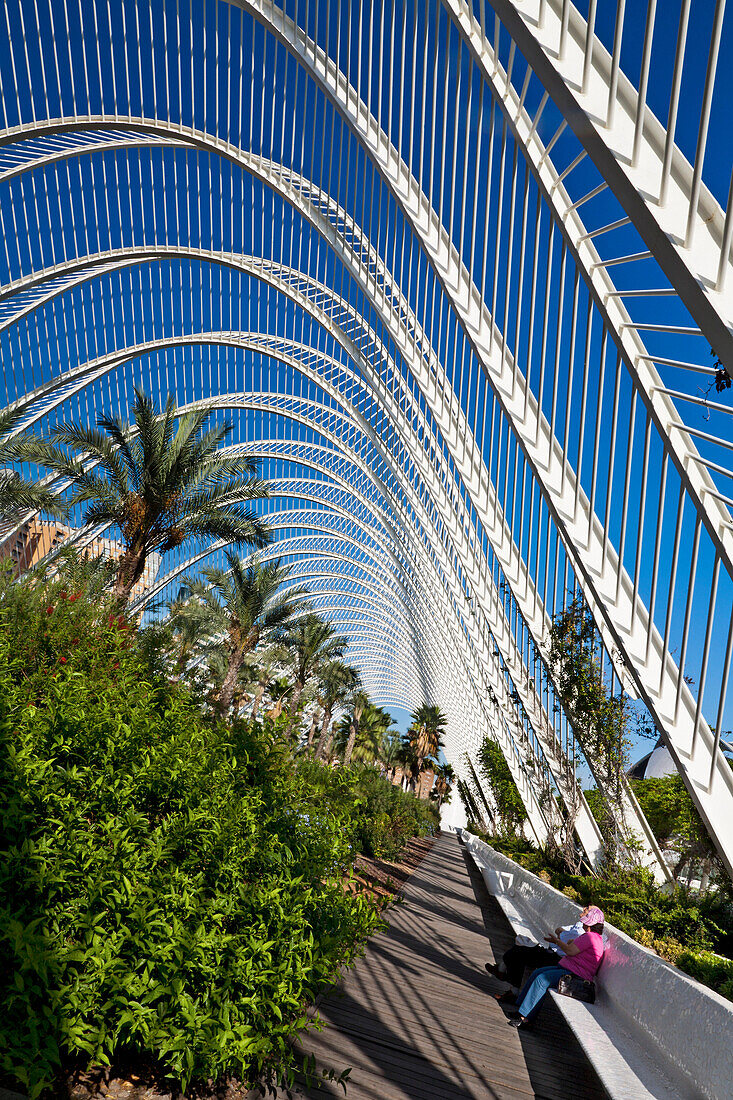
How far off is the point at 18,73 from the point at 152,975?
17219 millimetres

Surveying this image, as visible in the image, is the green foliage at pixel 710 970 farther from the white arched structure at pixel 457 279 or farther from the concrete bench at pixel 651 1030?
the white arched structure at pixel 457 279

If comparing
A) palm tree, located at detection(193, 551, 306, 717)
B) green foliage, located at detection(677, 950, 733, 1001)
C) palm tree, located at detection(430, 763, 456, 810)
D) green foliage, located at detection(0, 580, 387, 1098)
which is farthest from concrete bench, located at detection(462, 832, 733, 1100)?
palm tree, located at detection(430, 763, 456, 810)

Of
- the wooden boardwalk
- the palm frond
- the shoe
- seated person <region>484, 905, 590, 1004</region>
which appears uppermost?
the palm frond

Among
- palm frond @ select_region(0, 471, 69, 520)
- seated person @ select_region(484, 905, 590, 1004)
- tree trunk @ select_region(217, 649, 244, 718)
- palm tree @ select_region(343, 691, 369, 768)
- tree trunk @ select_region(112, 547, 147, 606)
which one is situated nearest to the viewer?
seated person @ select_region(484, 905, 590, 1004)

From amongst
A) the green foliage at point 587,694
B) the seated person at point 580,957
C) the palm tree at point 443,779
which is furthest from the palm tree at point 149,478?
the palm tree at point 443,779

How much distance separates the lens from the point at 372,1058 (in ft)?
14.8

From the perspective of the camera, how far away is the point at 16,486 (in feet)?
72.6

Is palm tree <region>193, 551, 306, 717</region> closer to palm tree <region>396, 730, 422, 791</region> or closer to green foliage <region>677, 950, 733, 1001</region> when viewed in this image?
green foliage <region>677, 950, 733, 1001</region>

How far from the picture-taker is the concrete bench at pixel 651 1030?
387 centimetres

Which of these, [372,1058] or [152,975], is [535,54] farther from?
[372,1058]

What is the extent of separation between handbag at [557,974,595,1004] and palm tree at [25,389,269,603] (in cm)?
1092

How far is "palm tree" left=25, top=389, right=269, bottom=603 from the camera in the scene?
1628 cm

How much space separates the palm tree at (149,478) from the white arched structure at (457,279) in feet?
13.4

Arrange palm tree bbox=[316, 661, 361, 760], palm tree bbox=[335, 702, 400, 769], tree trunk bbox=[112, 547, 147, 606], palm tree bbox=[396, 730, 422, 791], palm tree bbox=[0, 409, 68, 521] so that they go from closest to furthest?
tree trunk bbox=[112, 547, 147, 606] < palm tree bbox=[0, 409, 68, 521] < palm tree bbox=[316, 661, 361, 760] < palm tree bbox=[335, 702, 400, 769] < palm tree bbox=[396, 730, 422, 791]
